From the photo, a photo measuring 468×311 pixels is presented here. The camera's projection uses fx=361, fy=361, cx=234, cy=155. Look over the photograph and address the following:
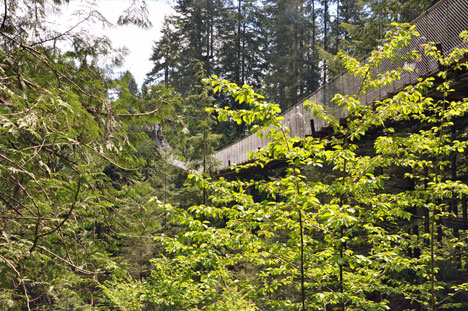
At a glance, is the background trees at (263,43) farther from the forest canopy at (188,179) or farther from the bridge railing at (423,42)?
the forest canopy at (188,179)

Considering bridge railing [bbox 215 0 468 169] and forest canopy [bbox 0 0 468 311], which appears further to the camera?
bridge railing [bbox 215 0 468 169]

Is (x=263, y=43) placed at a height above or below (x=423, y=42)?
above

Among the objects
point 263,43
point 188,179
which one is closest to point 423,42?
point 188,179

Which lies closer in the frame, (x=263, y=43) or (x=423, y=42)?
(x=423, y=42)

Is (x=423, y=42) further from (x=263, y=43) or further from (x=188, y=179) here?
(x=263, y=43)

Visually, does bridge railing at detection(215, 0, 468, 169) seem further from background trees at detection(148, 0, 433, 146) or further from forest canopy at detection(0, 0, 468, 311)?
background trees at detection(148, 0, 433, 146)

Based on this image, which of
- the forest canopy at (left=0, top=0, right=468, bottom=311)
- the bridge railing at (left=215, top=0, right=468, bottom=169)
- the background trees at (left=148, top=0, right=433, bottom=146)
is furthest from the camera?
the background trees at (left=148, top=0, right=433, bottom=146)

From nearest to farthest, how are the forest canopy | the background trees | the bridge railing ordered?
the forest canopy, the bridge railing, the background trees

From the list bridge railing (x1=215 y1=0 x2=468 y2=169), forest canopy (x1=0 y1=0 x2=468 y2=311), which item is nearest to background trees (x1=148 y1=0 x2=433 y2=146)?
bridge railing (x1=215 y1=0 x2=468 y2=169)

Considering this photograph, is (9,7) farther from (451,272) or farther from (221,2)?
(221,2)

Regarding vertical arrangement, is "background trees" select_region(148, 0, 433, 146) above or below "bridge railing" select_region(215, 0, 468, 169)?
above

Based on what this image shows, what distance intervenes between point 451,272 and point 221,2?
26.0 metres

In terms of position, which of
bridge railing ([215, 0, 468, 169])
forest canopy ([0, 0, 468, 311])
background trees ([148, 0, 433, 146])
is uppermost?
background trees ([148, 0, 433, 146])

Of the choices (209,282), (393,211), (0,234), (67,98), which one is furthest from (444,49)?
(0,234)
